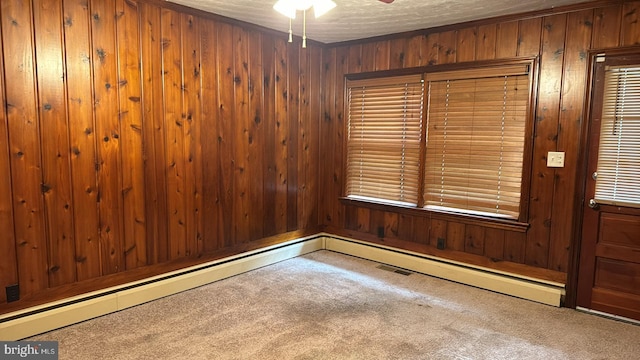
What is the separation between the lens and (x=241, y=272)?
3.96 meters

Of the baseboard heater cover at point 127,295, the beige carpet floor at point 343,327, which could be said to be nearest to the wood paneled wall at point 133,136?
the baseboard heater cover at point 127,295

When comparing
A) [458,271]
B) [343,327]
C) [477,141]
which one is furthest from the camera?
[458,271]

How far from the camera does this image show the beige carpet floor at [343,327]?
8.37ft

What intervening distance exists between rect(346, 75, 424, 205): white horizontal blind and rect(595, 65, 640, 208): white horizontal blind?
59.9 inches

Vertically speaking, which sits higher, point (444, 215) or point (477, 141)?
point (477, 141)

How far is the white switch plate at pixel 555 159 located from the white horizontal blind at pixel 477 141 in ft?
0.69

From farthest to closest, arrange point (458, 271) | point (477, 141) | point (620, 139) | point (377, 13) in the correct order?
point (458, 271)
point (477, 141)
point (377, 13)
point (620, 139)

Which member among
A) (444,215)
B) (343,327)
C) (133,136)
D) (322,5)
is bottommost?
(343,327)

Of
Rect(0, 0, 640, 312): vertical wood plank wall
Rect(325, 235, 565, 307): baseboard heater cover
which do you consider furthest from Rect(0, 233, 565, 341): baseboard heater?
Rect(0, 0, 640, 312): vertical wood plank wall

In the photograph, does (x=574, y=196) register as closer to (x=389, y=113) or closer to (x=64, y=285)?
(x=389, y=113)

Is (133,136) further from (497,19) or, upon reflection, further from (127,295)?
(497,19)

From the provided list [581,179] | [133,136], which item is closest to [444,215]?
[581,179]

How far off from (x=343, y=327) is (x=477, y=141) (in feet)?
6.68

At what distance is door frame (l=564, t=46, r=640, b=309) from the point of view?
10.1 ft
